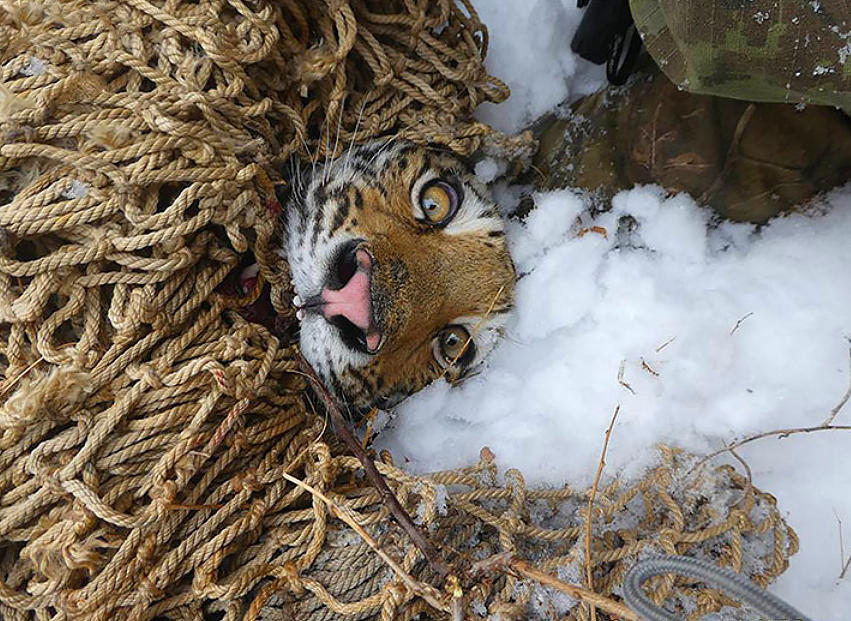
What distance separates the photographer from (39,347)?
61.0 inches

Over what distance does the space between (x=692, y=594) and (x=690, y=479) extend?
276 millimetres

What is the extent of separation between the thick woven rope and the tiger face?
0.17 meters

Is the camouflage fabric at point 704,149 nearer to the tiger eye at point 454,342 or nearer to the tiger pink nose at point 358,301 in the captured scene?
the tiger eye at point 454,342

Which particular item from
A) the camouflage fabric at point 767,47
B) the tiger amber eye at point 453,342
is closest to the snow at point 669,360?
the tiger amber eye at point 453,342

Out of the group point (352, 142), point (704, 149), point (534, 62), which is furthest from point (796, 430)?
point (534, 62)

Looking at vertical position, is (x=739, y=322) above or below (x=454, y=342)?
above

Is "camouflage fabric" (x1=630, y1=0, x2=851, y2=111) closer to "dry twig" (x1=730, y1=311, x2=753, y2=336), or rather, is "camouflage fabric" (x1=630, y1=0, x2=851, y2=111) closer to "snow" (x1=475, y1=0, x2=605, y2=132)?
"dry twig" (x1=730, y1=311, x2=753, y2=336)

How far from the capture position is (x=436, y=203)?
213cm

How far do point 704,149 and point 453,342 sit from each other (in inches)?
37.1

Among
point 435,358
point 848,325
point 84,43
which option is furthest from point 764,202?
point 84,43

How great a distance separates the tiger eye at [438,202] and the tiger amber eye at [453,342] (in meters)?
0.34

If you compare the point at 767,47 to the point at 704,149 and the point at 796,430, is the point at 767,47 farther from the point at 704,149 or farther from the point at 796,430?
the point at 796,430

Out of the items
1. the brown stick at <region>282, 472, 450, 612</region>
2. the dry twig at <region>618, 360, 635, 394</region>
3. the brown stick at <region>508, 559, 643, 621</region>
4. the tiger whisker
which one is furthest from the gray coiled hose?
the tiger whisker

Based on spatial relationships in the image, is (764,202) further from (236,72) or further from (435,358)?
(236,72)
